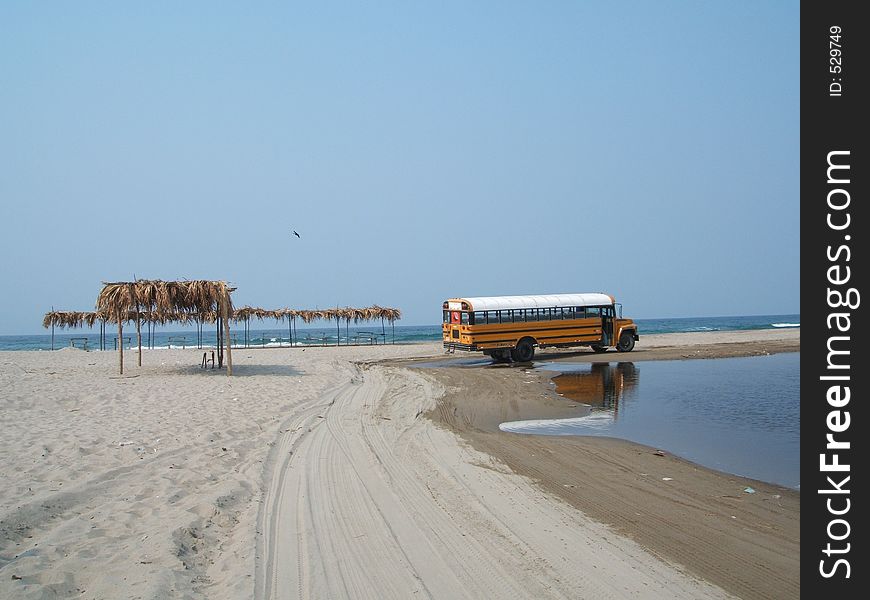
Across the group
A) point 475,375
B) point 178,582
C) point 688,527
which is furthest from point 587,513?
point 475,375

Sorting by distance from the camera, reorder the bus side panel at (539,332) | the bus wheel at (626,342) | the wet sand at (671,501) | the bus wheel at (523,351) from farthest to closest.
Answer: the bus wheel at (626,342) → the bus wheel at (523,351) → the bus side panel at (539,332) → the wet sand at (671,501)

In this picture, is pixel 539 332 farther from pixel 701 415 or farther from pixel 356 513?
pixel 356 513

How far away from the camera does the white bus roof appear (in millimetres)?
24984

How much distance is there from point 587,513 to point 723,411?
330 inches

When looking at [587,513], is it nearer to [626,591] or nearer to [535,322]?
[626,591]

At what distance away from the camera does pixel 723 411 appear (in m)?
13.2

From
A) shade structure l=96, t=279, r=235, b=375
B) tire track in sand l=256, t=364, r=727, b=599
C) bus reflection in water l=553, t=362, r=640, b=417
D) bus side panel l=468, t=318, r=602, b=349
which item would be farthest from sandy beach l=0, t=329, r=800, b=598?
bus side panel l=468, t=318, r=602, b=349

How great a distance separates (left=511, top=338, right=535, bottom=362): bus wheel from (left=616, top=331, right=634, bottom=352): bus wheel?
571 centimetres

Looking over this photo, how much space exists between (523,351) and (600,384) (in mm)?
7592

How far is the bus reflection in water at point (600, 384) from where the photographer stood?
15.0 metres

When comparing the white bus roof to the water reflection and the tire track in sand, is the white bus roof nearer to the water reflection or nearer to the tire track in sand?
the water reflection

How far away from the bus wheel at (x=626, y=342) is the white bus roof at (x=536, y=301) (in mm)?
2599
